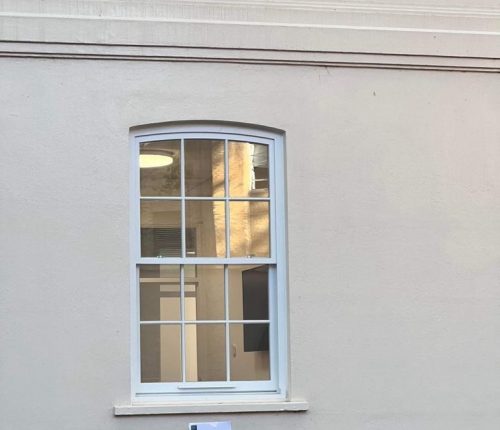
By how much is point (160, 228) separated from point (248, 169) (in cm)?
83

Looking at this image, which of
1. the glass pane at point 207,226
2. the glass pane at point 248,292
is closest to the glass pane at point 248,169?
the glass pane at point 207,226

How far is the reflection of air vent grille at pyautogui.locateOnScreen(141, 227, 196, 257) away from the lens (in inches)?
266

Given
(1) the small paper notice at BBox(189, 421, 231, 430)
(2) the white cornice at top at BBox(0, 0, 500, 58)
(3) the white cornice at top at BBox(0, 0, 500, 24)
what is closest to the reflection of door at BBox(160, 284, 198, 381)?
(1) the small paper notice at BBox(189, 421, 231, 430)

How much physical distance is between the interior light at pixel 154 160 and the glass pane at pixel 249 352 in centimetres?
136

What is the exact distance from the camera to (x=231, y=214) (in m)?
6.90

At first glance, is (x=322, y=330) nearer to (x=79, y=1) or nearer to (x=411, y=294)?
(x=411, y=294)

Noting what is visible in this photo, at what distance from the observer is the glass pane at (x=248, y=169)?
6.91 meters

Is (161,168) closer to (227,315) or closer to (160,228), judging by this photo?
(160,228)

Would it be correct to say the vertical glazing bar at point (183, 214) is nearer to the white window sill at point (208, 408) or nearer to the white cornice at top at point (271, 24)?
the white cornice at top at point (271, 24)

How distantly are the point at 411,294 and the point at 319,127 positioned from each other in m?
1.48

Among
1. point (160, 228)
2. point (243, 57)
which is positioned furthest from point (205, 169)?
point (243, 57)

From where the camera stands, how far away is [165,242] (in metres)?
6.79

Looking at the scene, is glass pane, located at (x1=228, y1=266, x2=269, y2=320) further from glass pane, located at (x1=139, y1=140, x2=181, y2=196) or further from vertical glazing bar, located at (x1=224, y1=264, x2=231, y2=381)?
glass pane, located at (x1=139, y1=140, x2=181, y2=196)

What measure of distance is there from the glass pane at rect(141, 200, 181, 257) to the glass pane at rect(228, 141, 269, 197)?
49 cm
